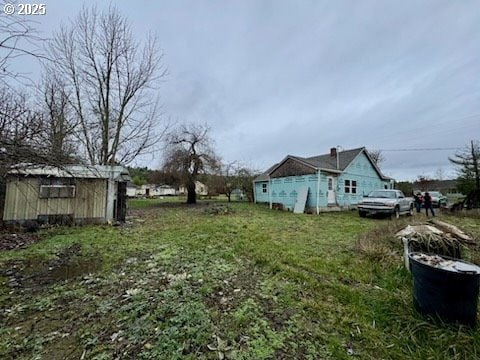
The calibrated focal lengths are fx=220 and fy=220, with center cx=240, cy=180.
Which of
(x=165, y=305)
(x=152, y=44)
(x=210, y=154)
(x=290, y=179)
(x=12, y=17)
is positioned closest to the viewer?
(x=12, y=17)

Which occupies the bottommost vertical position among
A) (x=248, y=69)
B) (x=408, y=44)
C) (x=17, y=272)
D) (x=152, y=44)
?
(x=17, y=272)

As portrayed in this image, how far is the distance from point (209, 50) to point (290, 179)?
34.2 feet

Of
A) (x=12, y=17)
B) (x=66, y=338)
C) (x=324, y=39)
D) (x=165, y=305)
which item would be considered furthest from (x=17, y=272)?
(x=324, y=39)

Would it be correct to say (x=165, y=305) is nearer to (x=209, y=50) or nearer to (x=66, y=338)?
(x=66, y=338)

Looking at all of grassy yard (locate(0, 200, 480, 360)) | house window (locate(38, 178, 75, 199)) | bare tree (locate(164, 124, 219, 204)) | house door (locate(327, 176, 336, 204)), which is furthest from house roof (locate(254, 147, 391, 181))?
house window (locate(38, 178, 75, 199))

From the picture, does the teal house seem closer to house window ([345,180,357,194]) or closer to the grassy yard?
house window ([345,180,357,194])

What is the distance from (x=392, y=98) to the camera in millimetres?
17500

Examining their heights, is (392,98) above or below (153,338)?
above

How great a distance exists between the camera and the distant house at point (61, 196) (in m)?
8.25

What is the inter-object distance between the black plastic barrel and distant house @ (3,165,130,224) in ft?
30.0

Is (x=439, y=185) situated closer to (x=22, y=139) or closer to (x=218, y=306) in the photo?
(x=218, y=306)

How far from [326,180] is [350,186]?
3.31 m

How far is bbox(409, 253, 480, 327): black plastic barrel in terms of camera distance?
2420 mm

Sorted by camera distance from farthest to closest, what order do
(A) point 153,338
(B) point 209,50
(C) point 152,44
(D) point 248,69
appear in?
(C) point 152,44, (D) point 248,69, (B) point 209,50, (A) point 153,338
